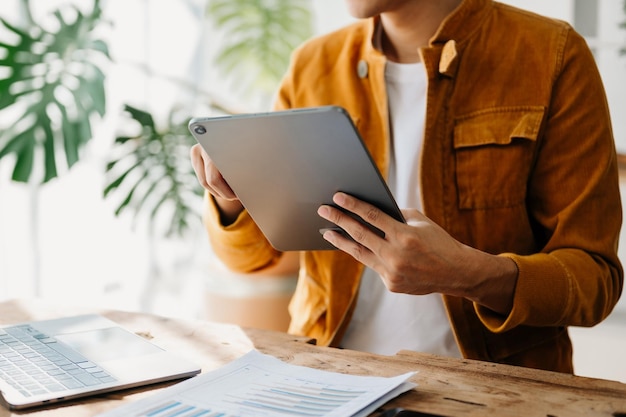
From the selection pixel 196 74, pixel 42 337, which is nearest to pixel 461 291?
pixel 42 337

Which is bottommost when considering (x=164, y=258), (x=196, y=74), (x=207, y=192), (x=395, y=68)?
(x=164, y=258)

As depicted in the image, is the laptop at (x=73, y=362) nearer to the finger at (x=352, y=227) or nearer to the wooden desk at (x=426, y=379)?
the wooden desk at (x=426, y=379)

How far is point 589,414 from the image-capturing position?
0.86 meters

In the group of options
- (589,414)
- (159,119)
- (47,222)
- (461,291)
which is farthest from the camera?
(159,119)

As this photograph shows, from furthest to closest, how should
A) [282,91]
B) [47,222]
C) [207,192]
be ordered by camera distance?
A: [47,222] → [282,91] → [207,192]

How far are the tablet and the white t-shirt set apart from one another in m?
0.29

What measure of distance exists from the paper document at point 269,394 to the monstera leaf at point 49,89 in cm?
131

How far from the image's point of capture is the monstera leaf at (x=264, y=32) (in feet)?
10.8

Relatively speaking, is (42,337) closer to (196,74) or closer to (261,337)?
(261,337)

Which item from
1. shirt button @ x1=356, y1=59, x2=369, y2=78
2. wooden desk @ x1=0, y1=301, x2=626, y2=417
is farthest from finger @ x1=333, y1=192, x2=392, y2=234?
shirt button @ x1=356, y1=59, x2=369, y2=78

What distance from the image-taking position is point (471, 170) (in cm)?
141

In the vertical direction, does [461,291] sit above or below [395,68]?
below

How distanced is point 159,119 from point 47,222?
86 centimetres

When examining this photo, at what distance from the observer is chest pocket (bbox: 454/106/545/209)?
4.49 ft
